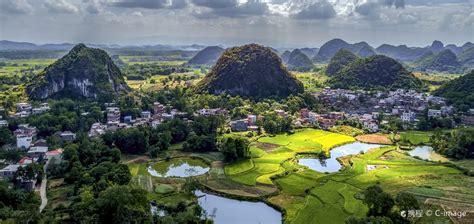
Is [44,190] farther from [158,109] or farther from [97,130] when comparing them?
[158,109]

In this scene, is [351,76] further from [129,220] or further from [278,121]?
[129,220]

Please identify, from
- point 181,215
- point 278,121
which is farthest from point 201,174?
point 278,121

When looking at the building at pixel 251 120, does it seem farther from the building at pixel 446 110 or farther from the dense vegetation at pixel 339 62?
the dense vegetation at pixel 339 62

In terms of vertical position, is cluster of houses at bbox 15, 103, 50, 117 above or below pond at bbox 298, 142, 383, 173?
above

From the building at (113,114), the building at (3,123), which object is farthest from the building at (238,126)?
the building at (3,123)

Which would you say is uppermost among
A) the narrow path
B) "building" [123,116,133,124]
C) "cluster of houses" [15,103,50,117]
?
"cluster of houses" [15,103,50,117]

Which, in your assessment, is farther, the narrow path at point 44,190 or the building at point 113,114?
the building at point 113,114

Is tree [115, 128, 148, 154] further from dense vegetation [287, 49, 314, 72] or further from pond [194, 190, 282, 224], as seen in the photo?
dense vegetation [287, 49, 314, 72]

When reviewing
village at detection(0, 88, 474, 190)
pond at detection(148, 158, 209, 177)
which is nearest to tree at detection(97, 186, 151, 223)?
pond at detection(148, 158, 209, 177)
